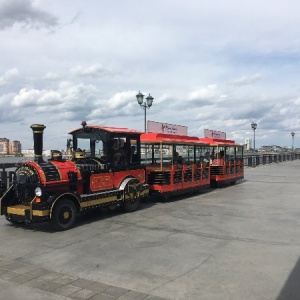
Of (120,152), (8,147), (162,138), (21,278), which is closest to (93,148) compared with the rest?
(120,152)

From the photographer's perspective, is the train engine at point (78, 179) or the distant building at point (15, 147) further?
the distant building at point (15, 147)

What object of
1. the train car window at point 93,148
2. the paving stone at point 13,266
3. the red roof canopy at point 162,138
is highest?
the red roof canopy at point 162,138

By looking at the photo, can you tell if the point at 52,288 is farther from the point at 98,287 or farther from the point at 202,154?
the point at 202,154

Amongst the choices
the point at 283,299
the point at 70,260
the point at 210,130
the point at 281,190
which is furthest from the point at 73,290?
the point at 210,130

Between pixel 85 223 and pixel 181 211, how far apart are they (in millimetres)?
3141

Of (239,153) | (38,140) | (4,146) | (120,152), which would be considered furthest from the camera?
(239,153)

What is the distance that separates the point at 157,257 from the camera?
261 inches

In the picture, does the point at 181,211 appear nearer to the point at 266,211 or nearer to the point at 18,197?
the point at 266,211

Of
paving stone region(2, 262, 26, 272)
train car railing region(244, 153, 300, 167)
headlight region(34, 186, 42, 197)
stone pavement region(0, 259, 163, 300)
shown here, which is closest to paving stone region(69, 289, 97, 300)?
stone pavement region(0, 259, 163, 300)

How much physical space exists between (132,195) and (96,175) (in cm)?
160

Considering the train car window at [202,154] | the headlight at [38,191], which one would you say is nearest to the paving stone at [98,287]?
the headlight at [38,191]

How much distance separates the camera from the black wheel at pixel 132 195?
435 inches

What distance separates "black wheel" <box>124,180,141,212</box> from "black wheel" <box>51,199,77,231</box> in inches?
84.9

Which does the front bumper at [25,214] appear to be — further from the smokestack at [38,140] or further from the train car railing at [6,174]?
the train car railing at [6,174]
